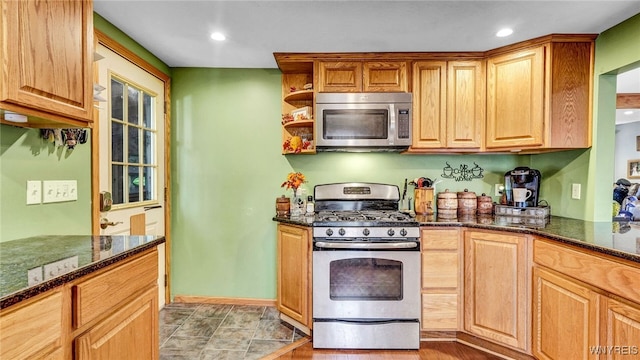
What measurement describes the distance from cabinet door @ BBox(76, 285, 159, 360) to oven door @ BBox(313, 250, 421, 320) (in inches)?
40.9

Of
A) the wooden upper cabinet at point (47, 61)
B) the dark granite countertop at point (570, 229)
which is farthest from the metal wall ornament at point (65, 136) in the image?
the dark granite countertop at point (570, 229)

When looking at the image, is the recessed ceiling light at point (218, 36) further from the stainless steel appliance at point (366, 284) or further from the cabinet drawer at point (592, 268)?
the cabinet drawer at point (592, 268)

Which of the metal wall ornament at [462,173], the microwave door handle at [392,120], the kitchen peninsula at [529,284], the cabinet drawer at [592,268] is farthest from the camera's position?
the metal wall ornament at [462,173]

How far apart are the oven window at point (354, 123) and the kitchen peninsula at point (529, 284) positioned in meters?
0.72

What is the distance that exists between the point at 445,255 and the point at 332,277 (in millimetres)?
817

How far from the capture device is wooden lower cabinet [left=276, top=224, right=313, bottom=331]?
2.26 metres

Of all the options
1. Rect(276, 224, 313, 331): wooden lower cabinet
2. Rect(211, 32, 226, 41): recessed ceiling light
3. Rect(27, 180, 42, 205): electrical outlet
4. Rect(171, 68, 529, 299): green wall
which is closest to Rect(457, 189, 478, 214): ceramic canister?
Rect(171, 68, 529, 299): green wall

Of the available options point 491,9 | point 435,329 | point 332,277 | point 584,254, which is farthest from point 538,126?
point 332,277

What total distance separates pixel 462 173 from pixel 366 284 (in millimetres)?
1425

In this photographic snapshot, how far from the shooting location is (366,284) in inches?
85.7

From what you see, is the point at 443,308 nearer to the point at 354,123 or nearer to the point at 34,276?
the point at 354,123

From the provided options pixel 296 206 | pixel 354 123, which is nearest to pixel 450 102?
pixel 354 123

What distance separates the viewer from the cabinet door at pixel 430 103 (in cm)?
252

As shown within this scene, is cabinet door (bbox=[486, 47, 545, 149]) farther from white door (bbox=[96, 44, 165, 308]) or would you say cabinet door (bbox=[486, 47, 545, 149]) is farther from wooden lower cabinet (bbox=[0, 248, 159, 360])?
white door (bbox=[96, 44, 165, 308])
